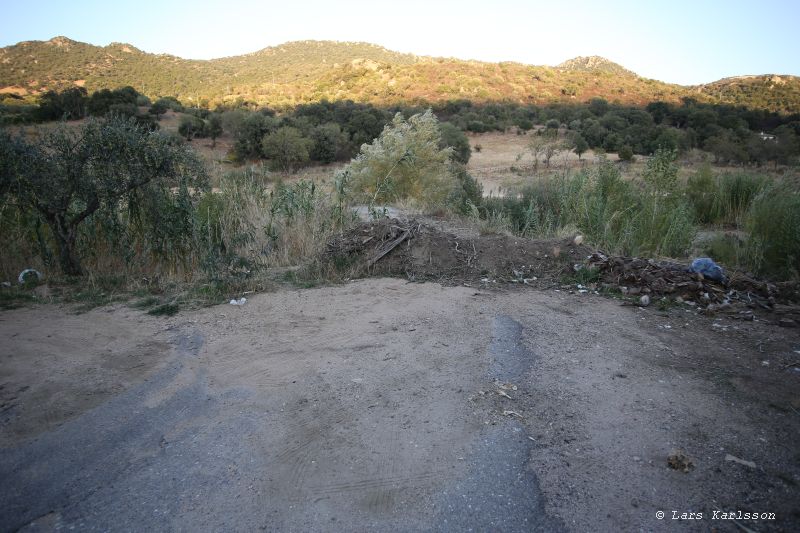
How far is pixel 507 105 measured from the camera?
47.4m

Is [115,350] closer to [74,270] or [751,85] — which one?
[74,270]

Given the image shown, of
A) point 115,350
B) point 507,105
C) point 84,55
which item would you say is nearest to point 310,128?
point 507,105

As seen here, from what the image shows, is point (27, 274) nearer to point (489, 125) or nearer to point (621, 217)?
point (621, 217)

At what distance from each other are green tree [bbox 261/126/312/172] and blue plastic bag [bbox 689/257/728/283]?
24.8m

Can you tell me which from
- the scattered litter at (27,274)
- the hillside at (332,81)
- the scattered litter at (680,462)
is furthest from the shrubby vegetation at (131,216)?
the hillside at (332,81)

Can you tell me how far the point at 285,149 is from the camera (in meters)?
27.4

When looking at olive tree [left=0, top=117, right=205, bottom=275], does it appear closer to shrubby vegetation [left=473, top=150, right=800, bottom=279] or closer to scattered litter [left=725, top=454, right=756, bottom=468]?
shrubby vegetation [left=473, top=150, right=800, bottom=279]

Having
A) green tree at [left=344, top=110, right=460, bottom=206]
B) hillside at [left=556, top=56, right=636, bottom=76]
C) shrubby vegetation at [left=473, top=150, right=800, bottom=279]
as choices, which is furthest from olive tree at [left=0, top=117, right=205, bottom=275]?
hillside at [left=556, top=56, right=636, bottom=76]

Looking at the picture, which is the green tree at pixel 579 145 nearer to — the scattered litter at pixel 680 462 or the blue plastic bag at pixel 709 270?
the blue plastic bag at pixel 709 270

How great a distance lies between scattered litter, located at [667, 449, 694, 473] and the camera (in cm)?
238

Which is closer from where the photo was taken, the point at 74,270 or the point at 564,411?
the point at 564,411

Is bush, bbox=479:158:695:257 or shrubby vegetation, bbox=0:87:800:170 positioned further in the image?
shrubby vegetation, bbox=0:87:800:170

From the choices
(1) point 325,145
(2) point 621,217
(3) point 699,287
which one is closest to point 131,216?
(3) point 699,287

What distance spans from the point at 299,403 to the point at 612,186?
22.8ft
